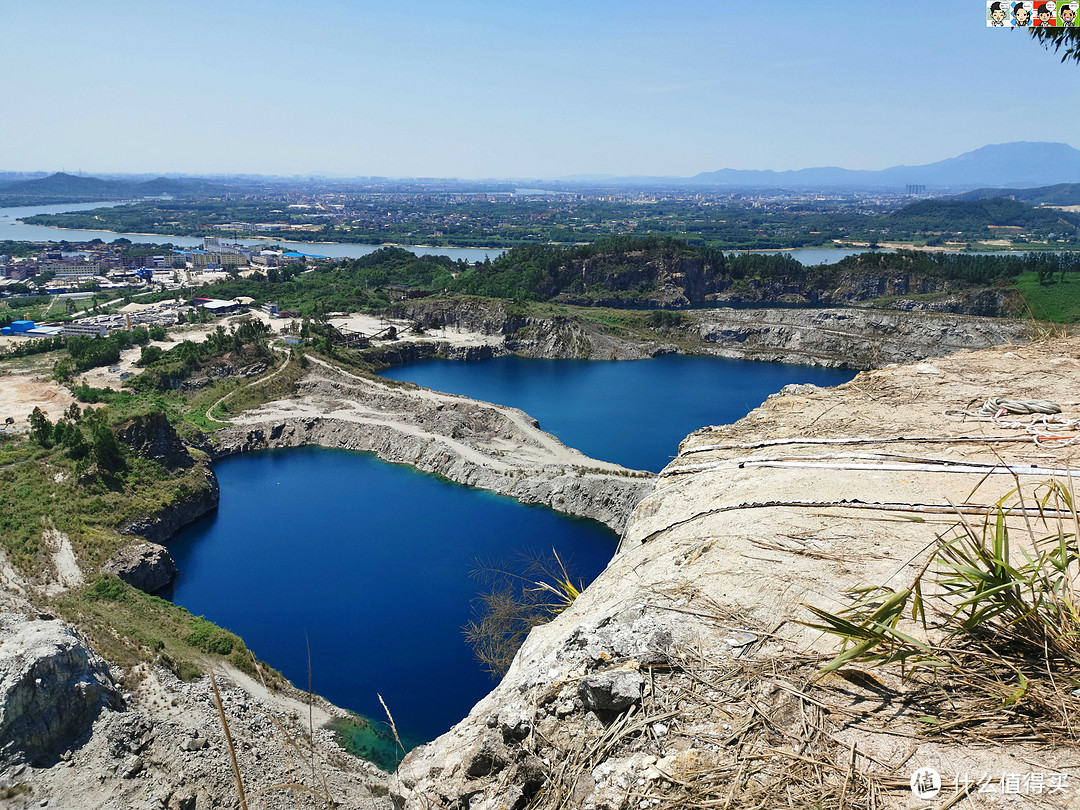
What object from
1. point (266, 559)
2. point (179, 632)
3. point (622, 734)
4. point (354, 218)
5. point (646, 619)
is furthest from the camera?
point (354, 218)

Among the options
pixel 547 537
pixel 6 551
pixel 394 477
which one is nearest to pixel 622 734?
pixel 6 551

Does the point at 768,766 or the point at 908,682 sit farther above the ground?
the point at 908,682

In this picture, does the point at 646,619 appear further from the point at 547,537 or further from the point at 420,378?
the point at 420,378

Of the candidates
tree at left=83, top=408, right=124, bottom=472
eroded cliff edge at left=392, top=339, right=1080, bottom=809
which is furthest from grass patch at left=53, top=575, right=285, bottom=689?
eroded cliff edge at left=392, top=339, right=1080, bottom=809

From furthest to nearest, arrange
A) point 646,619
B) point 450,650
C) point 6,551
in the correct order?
1. point 450,650
2. point 6,551
3. point 646,619

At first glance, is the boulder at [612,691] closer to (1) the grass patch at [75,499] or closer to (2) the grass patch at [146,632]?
(2) the grass patch at [146,632]

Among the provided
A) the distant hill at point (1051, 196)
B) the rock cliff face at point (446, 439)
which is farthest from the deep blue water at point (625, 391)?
the distant hill at point (1051, 196)

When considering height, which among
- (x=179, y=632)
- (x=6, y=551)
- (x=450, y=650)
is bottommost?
(x=450, y=650)

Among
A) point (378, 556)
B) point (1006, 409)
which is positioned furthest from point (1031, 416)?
point (378, 556)
